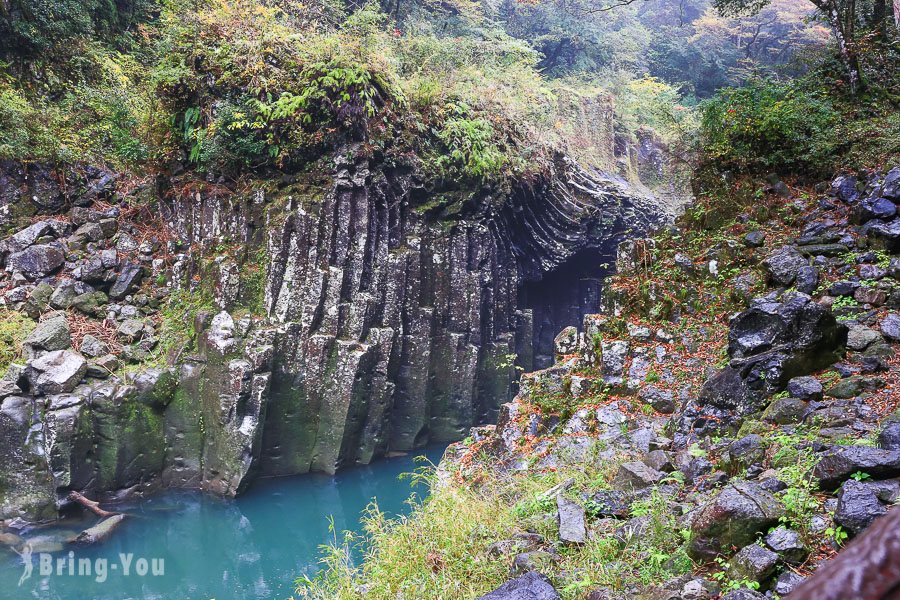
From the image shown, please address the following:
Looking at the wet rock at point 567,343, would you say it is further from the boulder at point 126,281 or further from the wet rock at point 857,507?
the boulder at point 126,281

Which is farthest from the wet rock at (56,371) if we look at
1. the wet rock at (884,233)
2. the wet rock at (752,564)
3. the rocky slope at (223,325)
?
the wet rock at (884,233)

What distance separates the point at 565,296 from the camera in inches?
560

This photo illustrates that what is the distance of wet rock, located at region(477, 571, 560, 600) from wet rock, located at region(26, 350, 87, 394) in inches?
286

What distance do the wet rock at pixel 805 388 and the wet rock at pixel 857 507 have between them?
1.53 m

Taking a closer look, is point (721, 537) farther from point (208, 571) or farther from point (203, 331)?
point (203, 331)

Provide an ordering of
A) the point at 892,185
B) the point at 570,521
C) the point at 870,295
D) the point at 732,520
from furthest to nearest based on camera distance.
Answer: the point at 892,185 → the point at 870,295 → the point at 570,521 → the point at 732,520

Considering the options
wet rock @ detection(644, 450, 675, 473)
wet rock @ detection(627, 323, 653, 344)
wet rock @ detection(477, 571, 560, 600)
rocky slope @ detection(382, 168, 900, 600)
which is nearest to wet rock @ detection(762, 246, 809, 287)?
rocky slope @ detection(382, 168, 900, 600)

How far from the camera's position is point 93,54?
392 inches

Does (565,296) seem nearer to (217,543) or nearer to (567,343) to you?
(567,343)

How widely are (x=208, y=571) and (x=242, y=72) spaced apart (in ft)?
24.3

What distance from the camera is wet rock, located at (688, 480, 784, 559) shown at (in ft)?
7.86

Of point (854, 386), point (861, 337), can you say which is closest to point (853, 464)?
point (854, 386)

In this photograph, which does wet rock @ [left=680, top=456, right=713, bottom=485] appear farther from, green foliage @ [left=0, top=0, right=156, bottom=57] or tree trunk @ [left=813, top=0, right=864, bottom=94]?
green foliage @ [left=0, top=0, right=156, bottom=57]

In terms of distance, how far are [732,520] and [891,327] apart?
8.35 feet
